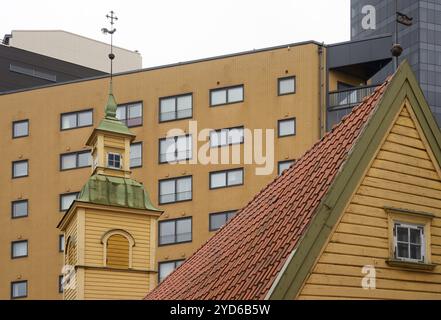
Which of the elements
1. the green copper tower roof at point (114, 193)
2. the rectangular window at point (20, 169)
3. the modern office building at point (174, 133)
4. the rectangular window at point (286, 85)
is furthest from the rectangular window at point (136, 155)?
the green copper tower roof at point (114, 193)

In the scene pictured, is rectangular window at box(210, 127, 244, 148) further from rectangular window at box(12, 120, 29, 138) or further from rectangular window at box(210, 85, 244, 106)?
rectangular window at box(12, 120, 29, 138)

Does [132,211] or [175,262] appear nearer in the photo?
[132,211]

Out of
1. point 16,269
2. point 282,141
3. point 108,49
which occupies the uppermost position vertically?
point 108,49

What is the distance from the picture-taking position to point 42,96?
83000mm

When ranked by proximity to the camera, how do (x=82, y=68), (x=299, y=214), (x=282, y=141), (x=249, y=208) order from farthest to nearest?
(x=82, y=68) → (x=282, y=141) → (x=249, y=208) → (x=299, y=214)

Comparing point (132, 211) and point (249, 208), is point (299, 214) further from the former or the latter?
point (132, 211)

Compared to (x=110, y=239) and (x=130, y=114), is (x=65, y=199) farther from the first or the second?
(x=110, y=239)

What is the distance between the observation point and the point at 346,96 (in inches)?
2916

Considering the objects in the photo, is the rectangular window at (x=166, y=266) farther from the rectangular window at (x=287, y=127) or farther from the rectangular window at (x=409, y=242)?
the rectangular window at (x=409, y=242)

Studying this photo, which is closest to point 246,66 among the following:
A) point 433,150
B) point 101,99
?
point 101,99

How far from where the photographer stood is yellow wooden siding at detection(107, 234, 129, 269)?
50906mm

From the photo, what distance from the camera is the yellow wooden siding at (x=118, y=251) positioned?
50906 mm

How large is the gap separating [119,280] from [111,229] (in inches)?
92.2

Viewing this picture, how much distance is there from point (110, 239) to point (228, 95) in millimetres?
26402
